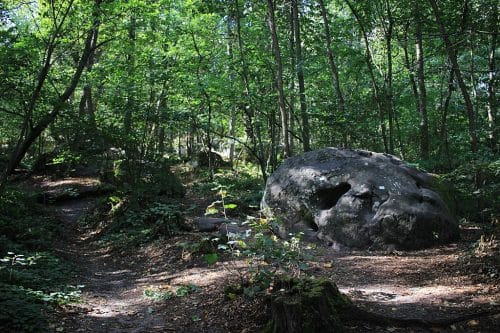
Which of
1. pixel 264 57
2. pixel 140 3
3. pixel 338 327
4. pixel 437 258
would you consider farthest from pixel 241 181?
pixel 338 327

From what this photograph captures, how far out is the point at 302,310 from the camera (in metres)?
3.90

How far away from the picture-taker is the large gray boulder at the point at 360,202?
7.95 meters

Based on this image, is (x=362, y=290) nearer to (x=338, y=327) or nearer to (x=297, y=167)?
(x=338, y=327)

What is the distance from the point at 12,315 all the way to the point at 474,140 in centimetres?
1116

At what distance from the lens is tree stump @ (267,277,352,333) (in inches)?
152

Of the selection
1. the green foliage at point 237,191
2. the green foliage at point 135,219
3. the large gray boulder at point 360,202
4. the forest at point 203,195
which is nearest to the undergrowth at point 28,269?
the forest at point 203,195

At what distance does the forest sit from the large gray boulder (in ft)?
0.96

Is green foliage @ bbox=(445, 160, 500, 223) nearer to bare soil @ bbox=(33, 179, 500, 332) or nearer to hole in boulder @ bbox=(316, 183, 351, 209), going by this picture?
bare soil @ bbox=(33, 179, 500, 332)

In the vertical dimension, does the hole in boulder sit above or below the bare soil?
above

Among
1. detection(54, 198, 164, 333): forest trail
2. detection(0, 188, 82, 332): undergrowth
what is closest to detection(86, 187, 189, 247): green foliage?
detection(54, 198, 164, 333): forest trail

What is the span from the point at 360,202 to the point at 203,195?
8.88 m

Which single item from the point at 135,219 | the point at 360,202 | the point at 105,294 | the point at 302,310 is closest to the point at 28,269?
the point at 105,294

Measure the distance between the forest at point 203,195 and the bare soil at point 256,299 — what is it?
0.04 m

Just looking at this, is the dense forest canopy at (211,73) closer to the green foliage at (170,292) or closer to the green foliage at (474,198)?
the green foliage at (474,198)
